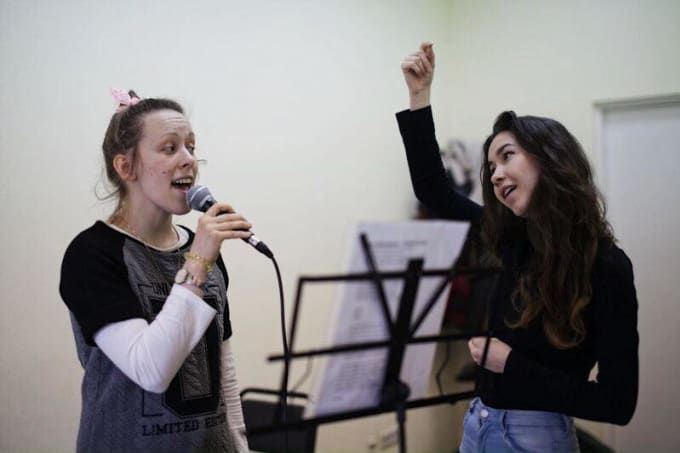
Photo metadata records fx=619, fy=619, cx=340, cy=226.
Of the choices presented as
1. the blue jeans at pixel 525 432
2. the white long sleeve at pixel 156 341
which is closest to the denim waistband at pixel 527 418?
the blue jeans at pixel 525 432

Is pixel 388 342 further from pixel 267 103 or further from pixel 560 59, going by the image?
pixel 560 59

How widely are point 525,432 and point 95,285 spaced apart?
96 centimetres

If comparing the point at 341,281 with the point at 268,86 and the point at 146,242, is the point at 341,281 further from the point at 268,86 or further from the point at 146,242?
the point at 268,86

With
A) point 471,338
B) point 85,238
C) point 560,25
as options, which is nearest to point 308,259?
point 471,338

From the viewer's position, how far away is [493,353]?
1.35 metres

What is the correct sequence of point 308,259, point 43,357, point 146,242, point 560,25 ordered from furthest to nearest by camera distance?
point 560,25 < point 308,259 < point 43,357 < point 146,242

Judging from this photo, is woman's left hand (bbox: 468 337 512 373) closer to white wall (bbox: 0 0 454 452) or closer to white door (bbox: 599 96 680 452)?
white wall (bbox: 0 0 454 452)

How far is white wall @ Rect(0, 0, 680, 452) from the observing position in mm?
1640

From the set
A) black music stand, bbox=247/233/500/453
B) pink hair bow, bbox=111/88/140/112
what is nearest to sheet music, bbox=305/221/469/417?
black music stand, bbox=247/233/500/453

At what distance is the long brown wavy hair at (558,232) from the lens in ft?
4.43

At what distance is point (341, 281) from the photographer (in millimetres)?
1027

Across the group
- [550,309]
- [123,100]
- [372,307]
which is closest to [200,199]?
[123,100]

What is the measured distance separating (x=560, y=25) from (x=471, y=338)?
226 centimetres

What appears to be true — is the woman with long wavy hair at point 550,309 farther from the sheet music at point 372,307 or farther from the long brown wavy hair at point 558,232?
the sheet music at point 372,307
